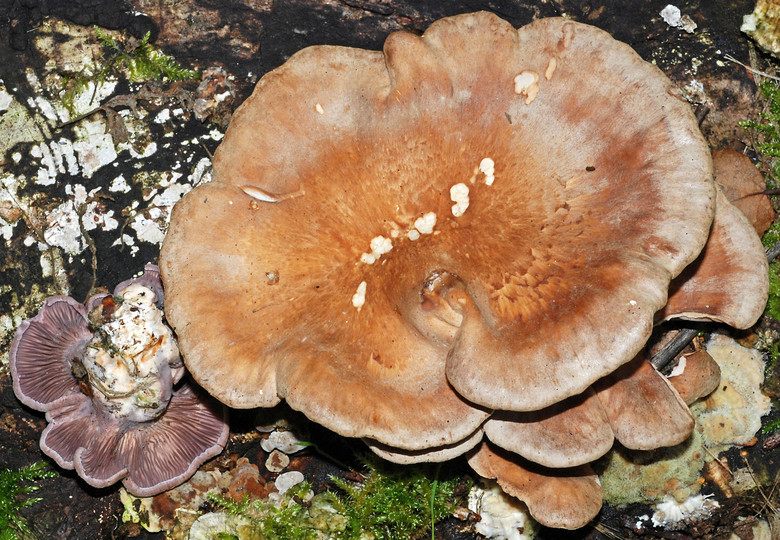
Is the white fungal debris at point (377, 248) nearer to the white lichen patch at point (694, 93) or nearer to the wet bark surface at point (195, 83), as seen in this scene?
the wet bark surface at point (195, 83)

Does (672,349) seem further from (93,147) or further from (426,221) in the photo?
(93,147)

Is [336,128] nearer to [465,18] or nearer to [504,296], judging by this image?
[465,18]

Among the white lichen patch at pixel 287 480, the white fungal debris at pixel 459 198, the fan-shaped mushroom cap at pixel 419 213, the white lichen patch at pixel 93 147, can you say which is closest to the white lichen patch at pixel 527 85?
the fan-shaped mushroom cap at pixel 419 213

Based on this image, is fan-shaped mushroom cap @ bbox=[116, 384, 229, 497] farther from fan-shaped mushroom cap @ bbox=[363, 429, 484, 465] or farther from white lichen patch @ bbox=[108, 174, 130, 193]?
white lichen patch @ bbox=[108, 174, 130, 193]

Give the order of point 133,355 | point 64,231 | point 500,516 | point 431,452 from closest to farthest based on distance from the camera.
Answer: point 431,452 < point 133,355 < point 64,231 < point 500,516

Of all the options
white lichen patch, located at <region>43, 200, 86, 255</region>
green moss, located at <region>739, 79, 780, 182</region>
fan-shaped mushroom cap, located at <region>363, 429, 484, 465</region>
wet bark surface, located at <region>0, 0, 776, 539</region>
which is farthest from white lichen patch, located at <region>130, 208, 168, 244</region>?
green moss, located at <region>739, 79, 780, 182</region>

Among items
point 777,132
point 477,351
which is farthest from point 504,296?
point 777,132

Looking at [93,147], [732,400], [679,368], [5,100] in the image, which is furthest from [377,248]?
[5,100]
